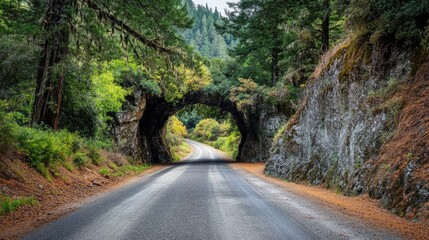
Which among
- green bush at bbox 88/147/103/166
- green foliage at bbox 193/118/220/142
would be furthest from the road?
green foliage at bbox 193/118/220/142

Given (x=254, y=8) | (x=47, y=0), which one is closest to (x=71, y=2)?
(x=47, y=0)

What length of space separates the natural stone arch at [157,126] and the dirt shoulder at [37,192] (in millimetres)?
13938

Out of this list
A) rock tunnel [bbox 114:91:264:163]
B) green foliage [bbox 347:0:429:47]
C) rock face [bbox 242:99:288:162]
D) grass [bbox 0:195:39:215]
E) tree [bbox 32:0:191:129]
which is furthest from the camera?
rock face [bbox 242:99:288:162]

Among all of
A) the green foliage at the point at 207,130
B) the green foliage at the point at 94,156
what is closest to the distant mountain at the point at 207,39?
the green foliage at the point at 207,130

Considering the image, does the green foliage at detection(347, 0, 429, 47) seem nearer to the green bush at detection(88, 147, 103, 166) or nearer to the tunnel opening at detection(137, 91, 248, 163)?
the green bush at detection(88, 147, 103, 166)

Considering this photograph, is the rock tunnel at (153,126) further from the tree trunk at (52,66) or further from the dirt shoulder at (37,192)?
the dirt shoulder at (37,192)

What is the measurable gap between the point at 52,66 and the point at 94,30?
6.77ft

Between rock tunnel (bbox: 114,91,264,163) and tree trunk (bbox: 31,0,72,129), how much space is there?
11.9 metres

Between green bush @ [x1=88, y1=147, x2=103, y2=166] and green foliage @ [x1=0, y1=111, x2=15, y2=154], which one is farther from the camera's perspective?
green bush @ [x1=88, y1=147, x2=103, y2=166]

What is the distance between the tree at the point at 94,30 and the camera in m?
11.6

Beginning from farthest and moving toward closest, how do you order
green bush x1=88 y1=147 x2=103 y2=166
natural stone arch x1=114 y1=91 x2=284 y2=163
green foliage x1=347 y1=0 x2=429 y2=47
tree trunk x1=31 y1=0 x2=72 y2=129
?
natural stone arch x1=114 y1=91 x2=284 y2=163
green bush x1=88 y1=147 x2=103 y2=166
tree trunk x1=31 y1=0 x2=72 y2=129
green foliage x1=347 y1=0 x2=429 y2=47

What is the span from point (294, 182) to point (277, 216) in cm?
817

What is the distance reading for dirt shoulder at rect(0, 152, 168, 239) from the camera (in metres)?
5.69

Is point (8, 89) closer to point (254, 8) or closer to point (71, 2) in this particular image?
point (71, 2)
